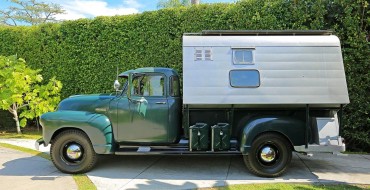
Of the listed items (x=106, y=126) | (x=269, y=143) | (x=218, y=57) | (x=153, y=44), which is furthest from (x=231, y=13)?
(x=106, y=126)

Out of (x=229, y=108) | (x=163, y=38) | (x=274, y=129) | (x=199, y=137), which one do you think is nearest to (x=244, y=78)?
(x=229, y=108)

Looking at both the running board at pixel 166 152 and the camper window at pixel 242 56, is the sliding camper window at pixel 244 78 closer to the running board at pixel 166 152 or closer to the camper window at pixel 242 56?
the camper window at pixel 242 56

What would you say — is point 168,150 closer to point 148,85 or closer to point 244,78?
point 148,85

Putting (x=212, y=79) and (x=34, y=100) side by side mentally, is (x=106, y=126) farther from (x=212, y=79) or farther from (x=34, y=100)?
(x=34, y=100)

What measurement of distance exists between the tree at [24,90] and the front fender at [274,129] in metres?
6.69

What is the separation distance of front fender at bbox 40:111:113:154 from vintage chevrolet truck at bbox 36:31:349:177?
0.02 meters

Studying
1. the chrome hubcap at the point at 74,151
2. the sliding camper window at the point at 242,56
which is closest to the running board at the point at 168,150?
the chrome hubcap at the point at 74,151

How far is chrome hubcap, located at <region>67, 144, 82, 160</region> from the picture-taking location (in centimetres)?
606

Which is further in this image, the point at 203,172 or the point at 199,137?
the point at 203,172

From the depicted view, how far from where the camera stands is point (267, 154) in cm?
587

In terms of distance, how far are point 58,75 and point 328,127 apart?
8.56m

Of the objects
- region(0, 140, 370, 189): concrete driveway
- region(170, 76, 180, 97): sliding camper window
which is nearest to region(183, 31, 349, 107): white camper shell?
region(170, 76, 180, 97): sliding camper window

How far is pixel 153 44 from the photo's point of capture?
9.23 m

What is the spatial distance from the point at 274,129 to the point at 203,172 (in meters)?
1.65
